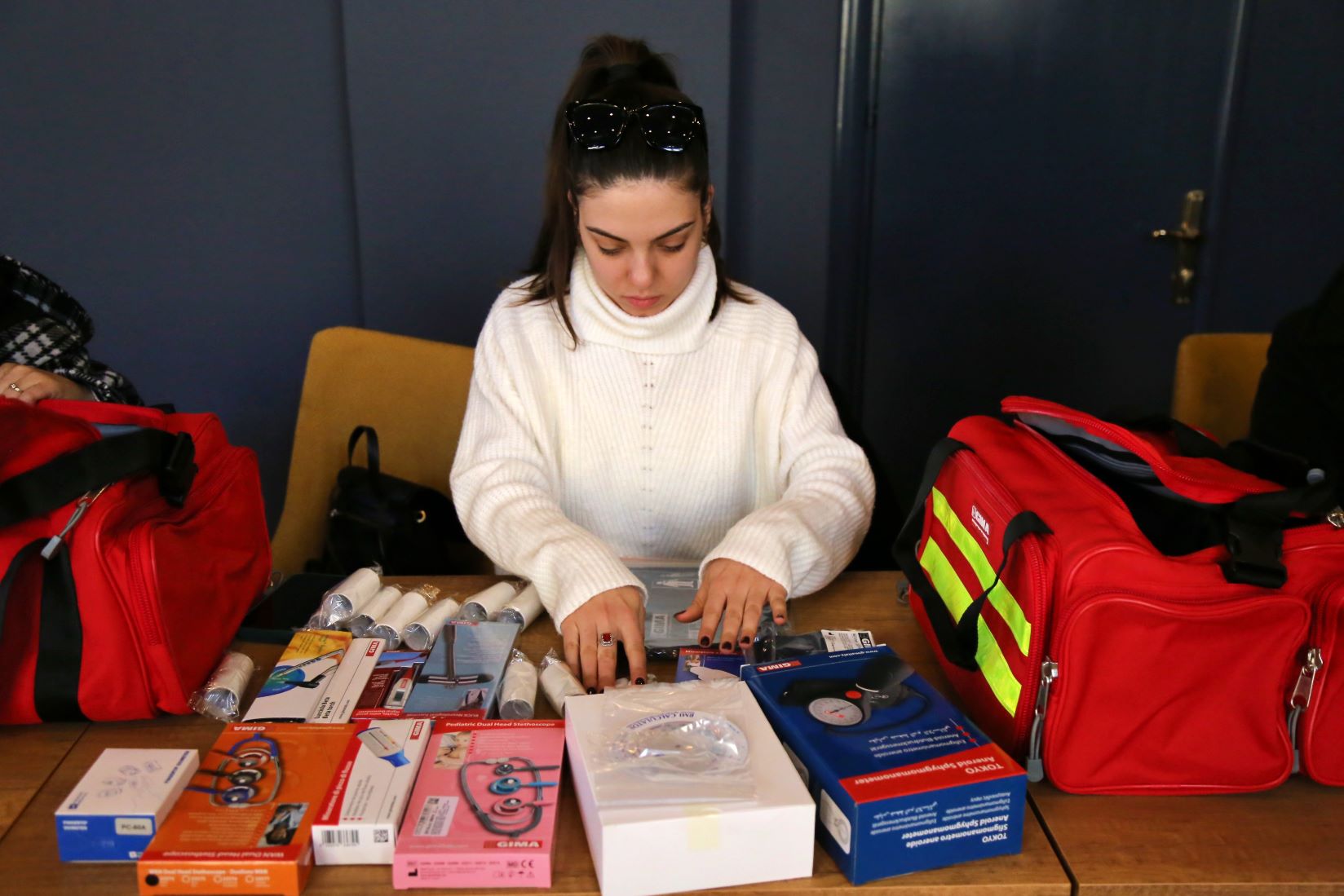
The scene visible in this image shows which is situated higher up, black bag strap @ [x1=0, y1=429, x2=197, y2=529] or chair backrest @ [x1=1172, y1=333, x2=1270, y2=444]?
black bag strap @ [x1=0, y1=429, x2=197, y2=529]

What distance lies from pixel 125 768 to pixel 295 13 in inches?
87.6

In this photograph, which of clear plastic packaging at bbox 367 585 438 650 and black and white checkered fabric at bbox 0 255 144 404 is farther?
black and white checkered fabric at bbox 0 255 144 404

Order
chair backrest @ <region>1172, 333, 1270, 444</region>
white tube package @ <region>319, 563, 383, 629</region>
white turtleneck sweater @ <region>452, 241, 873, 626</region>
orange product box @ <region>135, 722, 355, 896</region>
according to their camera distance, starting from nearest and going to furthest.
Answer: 1. orange product box @ <region>135, 722, 355, 896</region>
2. white tube package @ <region>319, 563, 383, 629</region>
3. white turtleneck sweater @ <region>452, 241, 873, 626</region>
4. chair backrest @ <region>1172, 333, 1270, 444</region>

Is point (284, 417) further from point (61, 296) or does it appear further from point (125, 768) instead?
point (125, 768)

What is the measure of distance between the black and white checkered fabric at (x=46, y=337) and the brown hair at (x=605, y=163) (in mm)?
717

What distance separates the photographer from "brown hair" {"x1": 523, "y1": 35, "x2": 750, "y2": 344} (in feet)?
4.58

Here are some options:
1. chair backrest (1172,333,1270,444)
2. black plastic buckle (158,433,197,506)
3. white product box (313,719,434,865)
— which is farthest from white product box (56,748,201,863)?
chair backrest (1172,333,1270,444)

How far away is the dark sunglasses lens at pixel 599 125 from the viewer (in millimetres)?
1383

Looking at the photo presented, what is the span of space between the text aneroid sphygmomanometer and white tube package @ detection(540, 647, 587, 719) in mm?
234

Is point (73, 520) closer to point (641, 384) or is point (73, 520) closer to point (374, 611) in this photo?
point (374, 611)

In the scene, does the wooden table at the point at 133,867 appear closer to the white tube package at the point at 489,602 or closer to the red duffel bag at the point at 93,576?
the red duffel bag at the point at 93,576

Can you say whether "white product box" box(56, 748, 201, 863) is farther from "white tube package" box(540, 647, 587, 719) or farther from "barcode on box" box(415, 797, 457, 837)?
"white tube package" box(540, 647, 587, 719)

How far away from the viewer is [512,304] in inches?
64.4

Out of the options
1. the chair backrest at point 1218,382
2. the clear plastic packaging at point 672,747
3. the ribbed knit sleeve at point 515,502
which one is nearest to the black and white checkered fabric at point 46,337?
the ribbed knit sleeve at point 515,502
